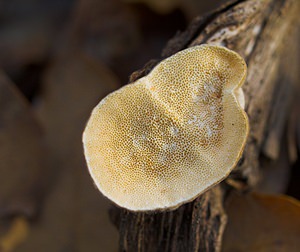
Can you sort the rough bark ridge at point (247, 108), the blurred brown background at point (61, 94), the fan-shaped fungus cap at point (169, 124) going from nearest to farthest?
the fan-shaped fungus cap at point (169, 124) → the rough bark ridge at point (247, 108) → the blurred brown background at point (61, 94)

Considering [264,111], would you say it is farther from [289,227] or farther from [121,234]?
[121,234]

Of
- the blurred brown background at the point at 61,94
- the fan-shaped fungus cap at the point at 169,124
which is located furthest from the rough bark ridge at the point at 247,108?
the blurred brown background at the point at 61,94

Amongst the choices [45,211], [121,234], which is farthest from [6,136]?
[121,234]

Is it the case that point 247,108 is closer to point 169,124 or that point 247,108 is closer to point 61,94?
point 169,124

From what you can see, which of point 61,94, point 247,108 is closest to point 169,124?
point 247,108

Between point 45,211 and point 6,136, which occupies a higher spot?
point 6,136

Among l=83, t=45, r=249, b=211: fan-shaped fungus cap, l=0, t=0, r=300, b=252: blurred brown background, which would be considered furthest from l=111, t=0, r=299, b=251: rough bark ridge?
l=0, t=0, r=300, b=252: blurred brown background

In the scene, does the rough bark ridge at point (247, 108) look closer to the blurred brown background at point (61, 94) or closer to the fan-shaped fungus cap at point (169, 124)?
the fan-shaped fungus cap at point (169, 124)
